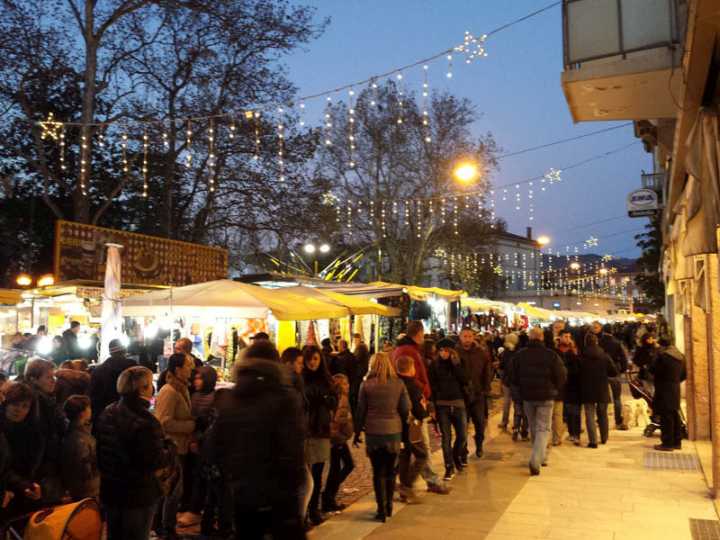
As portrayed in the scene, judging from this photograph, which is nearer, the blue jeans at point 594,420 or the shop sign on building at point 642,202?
the blue jeans at point 594,420

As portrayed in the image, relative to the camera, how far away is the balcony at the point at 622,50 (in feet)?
25.4

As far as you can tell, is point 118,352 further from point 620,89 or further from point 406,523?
point 620,89

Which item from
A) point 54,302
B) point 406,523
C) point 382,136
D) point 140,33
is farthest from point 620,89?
point 382,136

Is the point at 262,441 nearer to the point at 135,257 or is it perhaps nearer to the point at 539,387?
the point at 539,387

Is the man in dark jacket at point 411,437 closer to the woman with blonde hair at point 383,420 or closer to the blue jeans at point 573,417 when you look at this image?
the woman with blonde hair at point 383,420

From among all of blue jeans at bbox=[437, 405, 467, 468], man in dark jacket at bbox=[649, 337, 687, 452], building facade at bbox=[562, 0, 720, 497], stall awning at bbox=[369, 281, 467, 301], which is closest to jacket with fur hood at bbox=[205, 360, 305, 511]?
building facade at bbox=[562, 0, 720, 497]

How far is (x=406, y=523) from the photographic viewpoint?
236 inches

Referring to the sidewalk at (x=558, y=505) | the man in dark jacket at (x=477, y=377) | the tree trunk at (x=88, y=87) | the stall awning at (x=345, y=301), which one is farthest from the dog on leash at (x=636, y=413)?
the tree trunk at (x=88, y=87)

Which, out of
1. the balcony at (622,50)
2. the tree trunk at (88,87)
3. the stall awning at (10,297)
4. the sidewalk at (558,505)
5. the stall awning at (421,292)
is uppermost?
the tree trunk at (88,87)

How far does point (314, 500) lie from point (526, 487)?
8.39 ft

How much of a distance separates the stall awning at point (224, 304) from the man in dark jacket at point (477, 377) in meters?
Answer: 2.19

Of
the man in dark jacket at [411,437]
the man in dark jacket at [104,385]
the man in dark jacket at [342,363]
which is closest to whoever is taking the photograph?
the man in dark jacket at [411,437]

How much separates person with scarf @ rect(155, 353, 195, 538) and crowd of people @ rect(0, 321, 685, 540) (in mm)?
12

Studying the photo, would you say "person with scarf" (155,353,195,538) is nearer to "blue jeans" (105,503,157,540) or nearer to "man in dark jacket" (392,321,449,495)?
"blue jeans" (105,503,157,540)
